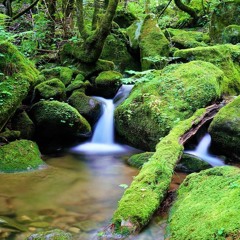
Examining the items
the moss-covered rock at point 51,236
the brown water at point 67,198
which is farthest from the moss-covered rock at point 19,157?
the moss-covered rock at point 51,236

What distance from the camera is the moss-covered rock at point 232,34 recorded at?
12039mm

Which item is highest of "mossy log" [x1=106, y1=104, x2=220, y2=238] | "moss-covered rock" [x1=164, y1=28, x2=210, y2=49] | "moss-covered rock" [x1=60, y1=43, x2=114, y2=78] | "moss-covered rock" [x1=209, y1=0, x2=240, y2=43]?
"moss-covered rock" [x1=209, y1=0, x2=240, y2=43]

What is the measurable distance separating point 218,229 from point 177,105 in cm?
464

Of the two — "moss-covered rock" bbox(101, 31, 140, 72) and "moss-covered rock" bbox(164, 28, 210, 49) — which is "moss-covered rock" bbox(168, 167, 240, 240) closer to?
"moss-covered rock" bbox(101, 31, 140, 72)

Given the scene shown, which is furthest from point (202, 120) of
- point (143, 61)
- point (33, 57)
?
point (33, 57)

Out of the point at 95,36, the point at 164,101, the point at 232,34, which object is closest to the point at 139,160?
the point at 164,101

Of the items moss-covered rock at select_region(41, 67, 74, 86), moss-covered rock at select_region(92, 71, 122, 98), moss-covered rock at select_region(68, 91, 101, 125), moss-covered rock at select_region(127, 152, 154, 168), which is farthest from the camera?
moss-covered rock at select_region(41, 67, 74, 86)

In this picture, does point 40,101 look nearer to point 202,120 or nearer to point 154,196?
point 202,120

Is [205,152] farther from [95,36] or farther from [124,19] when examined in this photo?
[124,19]

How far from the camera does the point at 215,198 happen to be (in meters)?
3.38

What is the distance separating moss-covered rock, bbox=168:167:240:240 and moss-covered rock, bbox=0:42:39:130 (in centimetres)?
353

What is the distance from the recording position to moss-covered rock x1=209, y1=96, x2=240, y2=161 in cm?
590

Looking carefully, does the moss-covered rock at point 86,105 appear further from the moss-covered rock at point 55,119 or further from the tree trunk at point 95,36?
the tree trunk at point 95,36

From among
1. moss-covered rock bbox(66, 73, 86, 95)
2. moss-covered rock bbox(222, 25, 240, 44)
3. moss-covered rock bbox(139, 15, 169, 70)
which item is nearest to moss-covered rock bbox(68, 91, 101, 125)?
moss-covered rock bbox(66, 73, 86, 95)
